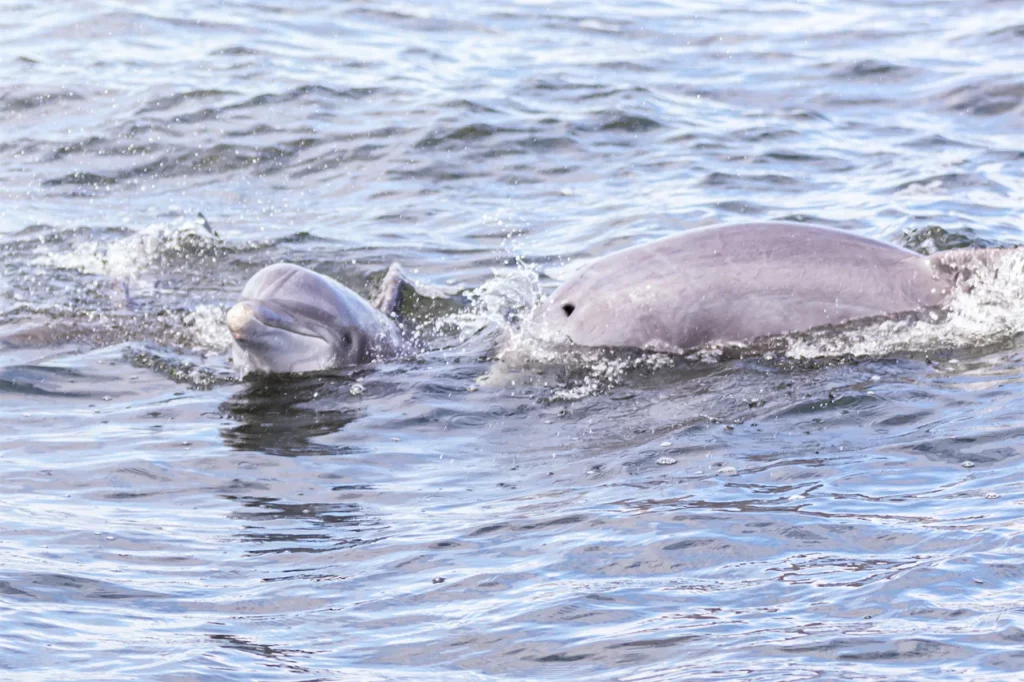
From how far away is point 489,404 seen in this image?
8.93 metres

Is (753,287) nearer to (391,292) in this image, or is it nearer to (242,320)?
(391,292)

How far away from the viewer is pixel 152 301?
1163 centimetres

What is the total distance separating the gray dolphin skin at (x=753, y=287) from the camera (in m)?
9.05

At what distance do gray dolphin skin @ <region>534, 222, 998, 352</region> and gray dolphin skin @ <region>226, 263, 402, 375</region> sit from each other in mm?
1382

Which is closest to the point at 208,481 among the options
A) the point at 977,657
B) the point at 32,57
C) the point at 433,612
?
the point at 433,612

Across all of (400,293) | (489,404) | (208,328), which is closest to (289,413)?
(489,404)

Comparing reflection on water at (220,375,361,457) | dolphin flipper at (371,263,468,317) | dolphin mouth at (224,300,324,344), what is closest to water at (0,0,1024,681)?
reflection on water at (220,375,361,457)

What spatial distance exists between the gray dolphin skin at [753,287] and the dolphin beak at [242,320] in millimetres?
1918

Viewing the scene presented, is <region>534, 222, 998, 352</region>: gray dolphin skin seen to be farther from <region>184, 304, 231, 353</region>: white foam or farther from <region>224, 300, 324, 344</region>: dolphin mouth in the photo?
<region>184, 304, 231, 353</region>: white foam

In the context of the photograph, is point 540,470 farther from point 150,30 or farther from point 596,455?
point 150,30

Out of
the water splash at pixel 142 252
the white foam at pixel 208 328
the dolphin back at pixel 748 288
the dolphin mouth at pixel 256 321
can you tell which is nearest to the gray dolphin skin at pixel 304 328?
the dolphin mouth at pixel 256 321

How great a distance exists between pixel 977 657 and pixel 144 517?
401cm

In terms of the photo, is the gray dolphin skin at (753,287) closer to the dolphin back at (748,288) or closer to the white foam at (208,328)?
the dolphin back at (748,288)

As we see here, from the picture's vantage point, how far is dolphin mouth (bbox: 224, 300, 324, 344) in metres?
9.14
